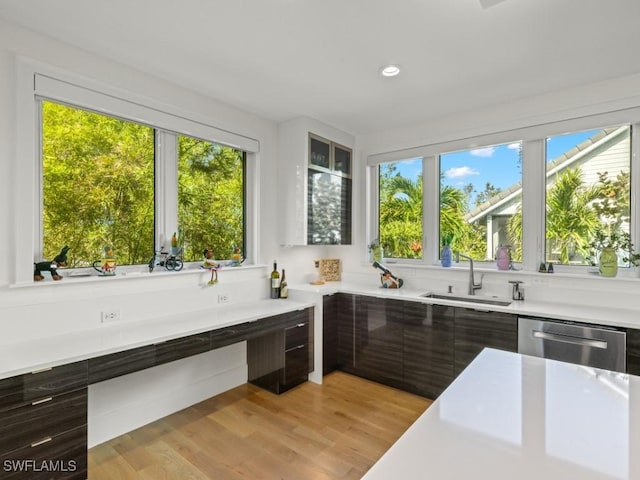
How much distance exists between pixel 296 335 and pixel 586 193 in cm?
268

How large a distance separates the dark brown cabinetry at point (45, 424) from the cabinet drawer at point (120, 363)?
5 cm

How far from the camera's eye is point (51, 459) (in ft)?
5.67

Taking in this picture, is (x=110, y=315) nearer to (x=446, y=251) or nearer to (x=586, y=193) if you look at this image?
(x=446, y=251)

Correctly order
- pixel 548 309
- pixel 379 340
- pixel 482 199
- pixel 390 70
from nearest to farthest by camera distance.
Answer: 1. pixel 390 70
2. pixel 548 309
3. pixel 379 340
4. pixel 482 199

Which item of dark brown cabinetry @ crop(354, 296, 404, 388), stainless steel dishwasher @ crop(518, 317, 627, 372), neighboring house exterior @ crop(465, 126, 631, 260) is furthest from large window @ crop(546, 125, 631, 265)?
dark brown cabinetry @ crop(354, 296, 404, 388)

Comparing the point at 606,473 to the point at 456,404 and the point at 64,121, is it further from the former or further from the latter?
the point at 64,121

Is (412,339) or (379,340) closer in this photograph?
(412,339)

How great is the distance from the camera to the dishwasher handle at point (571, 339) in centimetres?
230

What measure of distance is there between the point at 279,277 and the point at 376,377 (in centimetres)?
130

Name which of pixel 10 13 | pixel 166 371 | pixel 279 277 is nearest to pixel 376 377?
pixel 279 277

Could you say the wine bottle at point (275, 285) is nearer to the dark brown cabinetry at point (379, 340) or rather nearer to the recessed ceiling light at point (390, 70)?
the dark brown cabinetry at point (379, 340)

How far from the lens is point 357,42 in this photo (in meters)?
2.18

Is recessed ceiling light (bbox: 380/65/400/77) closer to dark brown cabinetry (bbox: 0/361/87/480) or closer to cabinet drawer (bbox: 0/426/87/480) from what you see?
dark brown cabinetry (bbox: 0/361/87/480)

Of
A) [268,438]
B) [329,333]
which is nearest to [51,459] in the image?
[268,438]
